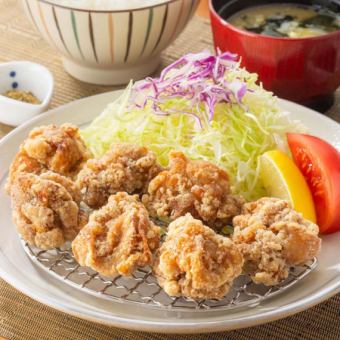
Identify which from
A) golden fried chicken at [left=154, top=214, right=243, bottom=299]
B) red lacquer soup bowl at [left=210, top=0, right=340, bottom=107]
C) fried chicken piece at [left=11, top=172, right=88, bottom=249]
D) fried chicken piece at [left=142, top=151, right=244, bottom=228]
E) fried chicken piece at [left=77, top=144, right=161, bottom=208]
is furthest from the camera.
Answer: red lacquer soup bowl at [left=210, top=0, right=340, bottom=107]

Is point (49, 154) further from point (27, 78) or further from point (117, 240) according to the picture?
point (27, 78)

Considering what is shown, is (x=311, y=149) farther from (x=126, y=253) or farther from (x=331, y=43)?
(x=126, y=253)

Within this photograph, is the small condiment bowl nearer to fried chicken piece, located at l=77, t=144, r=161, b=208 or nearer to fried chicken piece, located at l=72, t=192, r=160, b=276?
fried chicken piece, located at l=77, t=144, r=161, b=208

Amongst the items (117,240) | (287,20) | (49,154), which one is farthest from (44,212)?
(287,20)

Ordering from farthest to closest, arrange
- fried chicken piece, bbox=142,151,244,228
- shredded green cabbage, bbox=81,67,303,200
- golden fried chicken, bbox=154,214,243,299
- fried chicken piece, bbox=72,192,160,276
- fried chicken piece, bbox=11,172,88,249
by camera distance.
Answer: shredded green cabbage, bbox=81,67,303,200
fried chicken piece, bbox=142,151,244,228
fried chicken piece, bbox=11,172,88,249
fried chicken piece, bbox=72,192,160,276
golden fried chicken, bbox=154,214,243,299

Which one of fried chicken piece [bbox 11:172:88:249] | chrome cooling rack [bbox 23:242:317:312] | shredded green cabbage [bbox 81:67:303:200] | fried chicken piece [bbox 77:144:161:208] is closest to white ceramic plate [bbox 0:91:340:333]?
chrome cooling rack [bbox 23:242:317:312]

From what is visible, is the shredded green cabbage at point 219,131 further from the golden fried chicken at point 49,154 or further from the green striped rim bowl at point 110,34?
the green striped rim bowl at point 110,34
